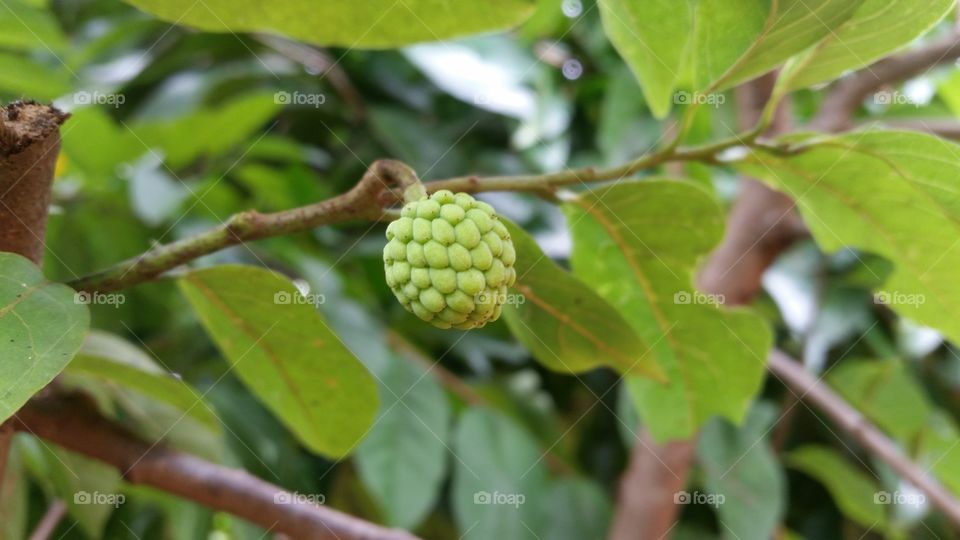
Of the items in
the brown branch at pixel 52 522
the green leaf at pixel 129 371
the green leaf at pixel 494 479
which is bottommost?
the green leaf at pixel 494 479

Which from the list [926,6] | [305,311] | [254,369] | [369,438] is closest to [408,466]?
[369,438]

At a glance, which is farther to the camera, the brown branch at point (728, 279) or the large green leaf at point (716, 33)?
the brown branch at point (728, 279)

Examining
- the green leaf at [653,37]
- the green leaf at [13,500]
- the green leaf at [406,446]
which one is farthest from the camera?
the green leaf at [406,446]

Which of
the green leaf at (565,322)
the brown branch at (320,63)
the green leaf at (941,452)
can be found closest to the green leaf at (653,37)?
the green leaf at (565,322)

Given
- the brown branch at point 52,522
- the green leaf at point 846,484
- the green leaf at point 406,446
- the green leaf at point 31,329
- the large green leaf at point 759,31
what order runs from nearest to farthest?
the green leaf at point 31,329
the large green leaf at point 759,31
the brown branch at point 52,522
the green leaf at point 406,446
the green leaf at point 846,484

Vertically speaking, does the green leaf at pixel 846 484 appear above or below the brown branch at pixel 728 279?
below

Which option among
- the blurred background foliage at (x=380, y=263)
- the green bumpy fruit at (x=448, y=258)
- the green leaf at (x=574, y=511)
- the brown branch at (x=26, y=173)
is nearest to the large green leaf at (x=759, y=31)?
the green bumpy fruit at (x=448, y=258)

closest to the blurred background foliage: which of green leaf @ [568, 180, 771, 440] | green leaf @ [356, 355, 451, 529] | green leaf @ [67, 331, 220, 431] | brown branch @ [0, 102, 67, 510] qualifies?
green leaf @ [356, 355, 451, 529]

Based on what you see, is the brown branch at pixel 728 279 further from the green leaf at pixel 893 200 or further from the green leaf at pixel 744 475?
the green leaf at pixel 893 200
